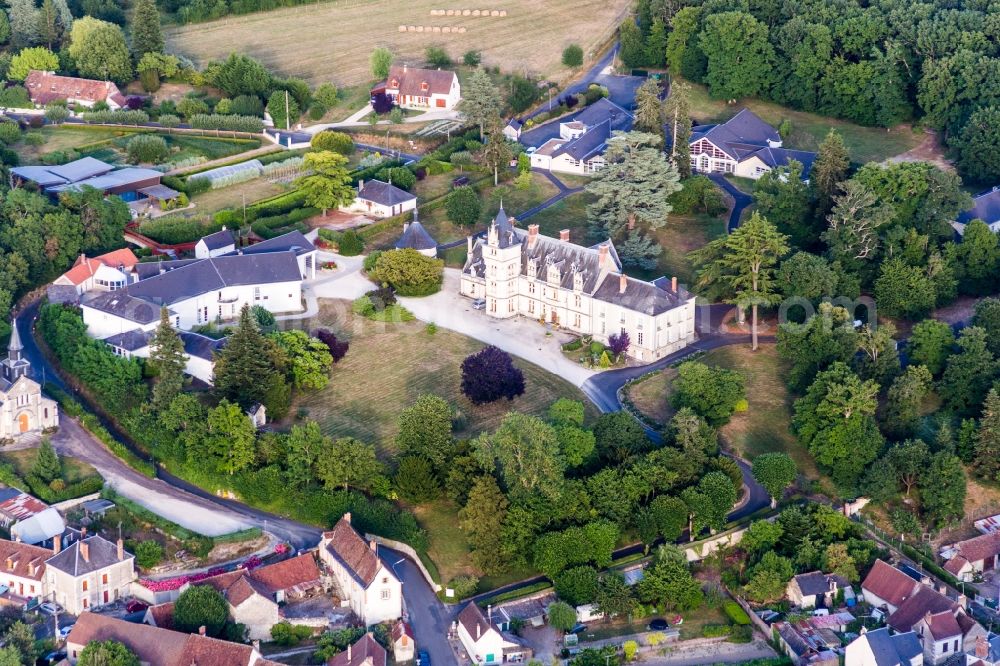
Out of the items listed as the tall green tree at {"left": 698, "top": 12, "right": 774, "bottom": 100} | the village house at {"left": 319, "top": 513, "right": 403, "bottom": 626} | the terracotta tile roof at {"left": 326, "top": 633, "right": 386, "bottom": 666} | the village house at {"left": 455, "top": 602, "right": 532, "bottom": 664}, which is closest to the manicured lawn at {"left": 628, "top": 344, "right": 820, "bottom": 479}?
the village house at {"left": 455, "top": 602, "right": 532, "bottom": 664}

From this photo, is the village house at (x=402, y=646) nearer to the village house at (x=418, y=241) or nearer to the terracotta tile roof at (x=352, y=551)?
the terracotta tile roof at (x=352, y=551)

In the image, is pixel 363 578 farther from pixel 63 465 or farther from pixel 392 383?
pixel 63 465

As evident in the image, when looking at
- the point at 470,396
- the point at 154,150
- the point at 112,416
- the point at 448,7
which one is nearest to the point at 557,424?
the point at 470,396

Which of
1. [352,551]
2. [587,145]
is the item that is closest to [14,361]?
[352,551]

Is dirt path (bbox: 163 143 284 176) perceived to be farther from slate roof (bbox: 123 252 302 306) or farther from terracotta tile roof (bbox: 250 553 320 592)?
terracotta tile roof (bbox: 250 553 320 592)

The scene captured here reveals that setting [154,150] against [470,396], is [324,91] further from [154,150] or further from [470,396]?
[470,396]

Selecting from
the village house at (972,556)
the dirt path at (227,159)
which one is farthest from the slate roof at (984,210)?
the dirt path at (227,159)

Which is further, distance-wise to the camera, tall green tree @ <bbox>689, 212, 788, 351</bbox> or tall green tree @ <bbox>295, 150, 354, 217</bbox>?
tall green tree @ <bbox>295, 150, 354, 217</bbox>
